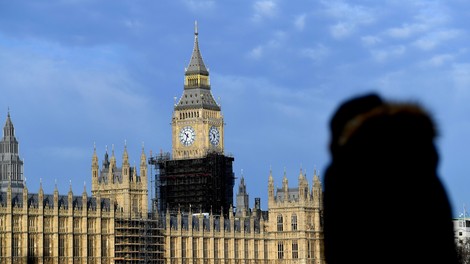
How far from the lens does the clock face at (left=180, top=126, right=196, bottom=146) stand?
145m

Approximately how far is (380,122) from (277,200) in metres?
129

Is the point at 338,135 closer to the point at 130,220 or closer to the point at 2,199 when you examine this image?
the point at 2,199

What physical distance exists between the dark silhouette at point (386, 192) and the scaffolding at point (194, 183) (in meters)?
135

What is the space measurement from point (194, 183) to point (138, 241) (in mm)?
24986

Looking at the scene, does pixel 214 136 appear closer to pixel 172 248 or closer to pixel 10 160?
pixel 172 248

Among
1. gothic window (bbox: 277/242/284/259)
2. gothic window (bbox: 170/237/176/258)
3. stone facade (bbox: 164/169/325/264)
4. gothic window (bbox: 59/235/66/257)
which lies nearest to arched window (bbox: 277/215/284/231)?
stone facade (bbox: 164/169/325/264)

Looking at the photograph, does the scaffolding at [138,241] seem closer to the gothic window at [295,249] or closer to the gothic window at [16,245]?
the gothic window at [16,245]

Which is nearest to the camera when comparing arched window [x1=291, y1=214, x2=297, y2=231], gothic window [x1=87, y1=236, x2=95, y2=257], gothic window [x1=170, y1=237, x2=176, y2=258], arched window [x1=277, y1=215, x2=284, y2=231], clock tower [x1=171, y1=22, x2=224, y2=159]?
gothic window [x1=87, y1=236, x2=95, y2=257]

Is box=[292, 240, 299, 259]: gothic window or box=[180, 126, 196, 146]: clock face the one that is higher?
box=[180, 126, 196, 146]: clock face

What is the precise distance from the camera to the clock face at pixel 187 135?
475ft

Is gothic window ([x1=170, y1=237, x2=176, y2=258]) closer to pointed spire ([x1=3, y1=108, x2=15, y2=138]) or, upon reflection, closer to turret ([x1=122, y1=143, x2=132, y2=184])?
turret ([x1=122, y1=143, x2=132, y2=184])

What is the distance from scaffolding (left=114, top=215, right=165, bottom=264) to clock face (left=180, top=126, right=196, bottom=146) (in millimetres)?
26403

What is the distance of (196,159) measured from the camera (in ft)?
464

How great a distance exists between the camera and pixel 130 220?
378 ft
